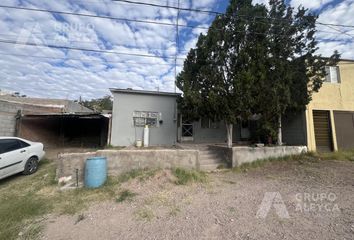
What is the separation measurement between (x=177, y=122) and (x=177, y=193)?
23.8 feet

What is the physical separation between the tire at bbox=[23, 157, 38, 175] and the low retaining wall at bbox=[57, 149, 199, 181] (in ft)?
6.41

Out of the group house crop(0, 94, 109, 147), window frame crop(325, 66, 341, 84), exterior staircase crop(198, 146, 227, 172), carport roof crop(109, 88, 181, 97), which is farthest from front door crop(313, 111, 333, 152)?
house crop(0, 94, 109, 147)

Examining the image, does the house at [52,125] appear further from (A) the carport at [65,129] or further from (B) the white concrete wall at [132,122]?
(B) the white concrete wall at [132,122]

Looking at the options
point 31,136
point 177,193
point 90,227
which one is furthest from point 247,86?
point 31,136

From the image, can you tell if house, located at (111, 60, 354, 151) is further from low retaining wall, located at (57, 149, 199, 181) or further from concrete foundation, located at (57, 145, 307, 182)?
low retaining wall, located at (57, 149, 199, 181)

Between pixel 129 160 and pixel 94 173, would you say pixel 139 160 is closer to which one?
pixel 129 160

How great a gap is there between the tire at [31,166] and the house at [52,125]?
4.76m

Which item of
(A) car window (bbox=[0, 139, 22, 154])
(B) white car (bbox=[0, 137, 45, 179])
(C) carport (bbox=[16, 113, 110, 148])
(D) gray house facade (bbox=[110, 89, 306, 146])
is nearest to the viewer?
(B) white car (bbox=[0, 137, 45, 179])

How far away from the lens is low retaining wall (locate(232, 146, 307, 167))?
8383mm

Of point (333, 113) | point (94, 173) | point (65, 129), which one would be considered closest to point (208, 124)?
point (333, 113)

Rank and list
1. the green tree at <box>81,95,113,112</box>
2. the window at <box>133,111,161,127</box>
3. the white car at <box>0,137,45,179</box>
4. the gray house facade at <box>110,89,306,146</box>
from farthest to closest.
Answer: the green tree at <box>81,95,113,112</box>, the window at <box>133,111,161,127</box>, the gray house facade at <box>110,89,306,146</box>, the white car at <box>0,137,45,179</box>

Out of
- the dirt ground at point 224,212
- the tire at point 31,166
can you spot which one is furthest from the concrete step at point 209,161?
the tire at point 31,166

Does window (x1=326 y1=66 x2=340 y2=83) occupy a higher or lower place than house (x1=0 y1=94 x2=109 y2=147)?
higher

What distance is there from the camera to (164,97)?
12.4 m
